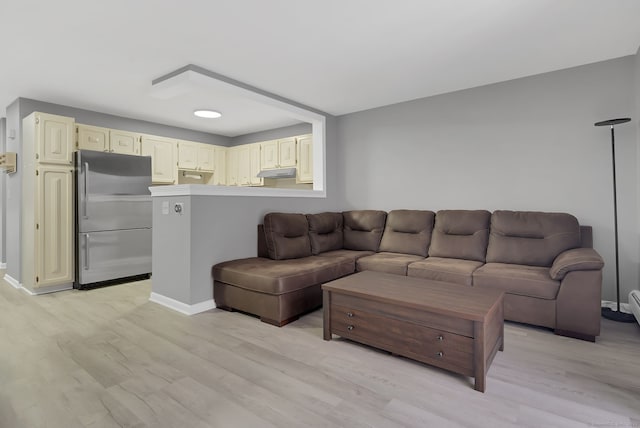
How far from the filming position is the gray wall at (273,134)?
554 centimetres

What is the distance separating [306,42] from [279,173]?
9.22 ft

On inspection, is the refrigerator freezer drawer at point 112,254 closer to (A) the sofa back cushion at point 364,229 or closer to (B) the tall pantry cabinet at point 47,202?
(B) the tall pantry cabinet at point 47,202

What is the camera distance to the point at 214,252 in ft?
10.7

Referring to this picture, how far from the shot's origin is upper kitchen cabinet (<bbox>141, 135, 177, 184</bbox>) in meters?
5.11

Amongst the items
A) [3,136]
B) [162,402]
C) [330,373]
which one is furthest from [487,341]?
[3,136]

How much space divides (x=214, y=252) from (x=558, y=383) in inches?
112

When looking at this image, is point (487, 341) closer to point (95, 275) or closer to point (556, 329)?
point (556, 329)

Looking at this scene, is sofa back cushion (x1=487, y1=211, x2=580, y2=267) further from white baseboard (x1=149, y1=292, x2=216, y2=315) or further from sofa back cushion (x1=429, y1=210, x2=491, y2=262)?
white baseboard (x1=149, y1=292, x2=216, y2=315)

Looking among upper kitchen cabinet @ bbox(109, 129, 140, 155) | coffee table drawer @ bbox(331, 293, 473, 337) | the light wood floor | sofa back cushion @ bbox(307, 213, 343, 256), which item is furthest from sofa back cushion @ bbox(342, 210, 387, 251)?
upper kitchen cabinet @ bbox(109, 129, 140, 155)

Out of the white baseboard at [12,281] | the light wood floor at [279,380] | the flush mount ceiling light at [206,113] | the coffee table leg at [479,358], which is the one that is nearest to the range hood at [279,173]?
the flush mount ceiling light at [206,113]

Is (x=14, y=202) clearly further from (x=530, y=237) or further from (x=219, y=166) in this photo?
(x=530, y=237)

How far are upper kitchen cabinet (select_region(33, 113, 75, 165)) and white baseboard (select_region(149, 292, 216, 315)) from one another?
7.15ft

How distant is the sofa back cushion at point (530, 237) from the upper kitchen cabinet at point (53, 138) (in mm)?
5029

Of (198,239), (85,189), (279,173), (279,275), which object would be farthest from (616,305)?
(85,189)
